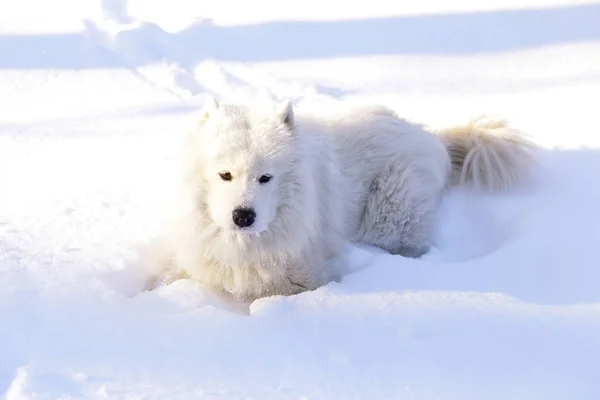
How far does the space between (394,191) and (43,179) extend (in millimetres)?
2601

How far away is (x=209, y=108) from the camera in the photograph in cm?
384

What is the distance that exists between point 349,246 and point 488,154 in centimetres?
138

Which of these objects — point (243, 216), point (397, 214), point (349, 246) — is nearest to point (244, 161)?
point (243, 216)

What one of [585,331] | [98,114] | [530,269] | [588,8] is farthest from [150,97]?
[588,8]

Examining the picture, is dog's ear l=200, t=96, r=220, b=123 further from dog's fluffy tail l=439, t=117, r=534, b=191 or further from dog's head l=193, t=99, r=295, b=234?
dog's fluffy tail l=439, t=117, r=534, b=191

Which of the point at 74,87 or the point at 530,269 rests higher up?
the point at 74,87

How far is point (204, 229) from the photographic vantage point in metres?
3.87

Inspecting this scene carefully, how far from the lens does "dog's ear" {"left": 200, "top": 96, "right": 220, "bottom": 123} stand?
3.82m

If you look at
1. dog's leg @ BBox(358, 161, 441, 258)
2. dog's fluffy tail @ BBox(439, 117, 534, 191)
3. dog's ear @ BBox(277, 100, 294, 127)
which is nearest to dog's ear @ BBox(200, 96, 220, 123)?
dog's ear @ BBox(277, 100, 294, 127)

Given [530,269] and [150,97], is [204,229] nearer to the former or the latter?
[530,269]

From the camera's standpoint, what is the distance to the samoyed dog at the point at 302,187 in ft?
12.0

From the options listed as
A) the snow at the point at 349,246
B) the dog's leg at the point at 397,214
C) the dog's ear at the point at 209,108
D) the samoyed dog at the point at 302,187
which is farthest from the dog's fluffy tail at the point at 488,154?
the dog's ear at the point at 209,108

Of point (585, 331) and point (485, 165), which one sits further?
point (485, 165)

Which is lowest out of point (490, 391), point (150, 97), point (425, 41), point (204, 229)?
point (490, 391)
